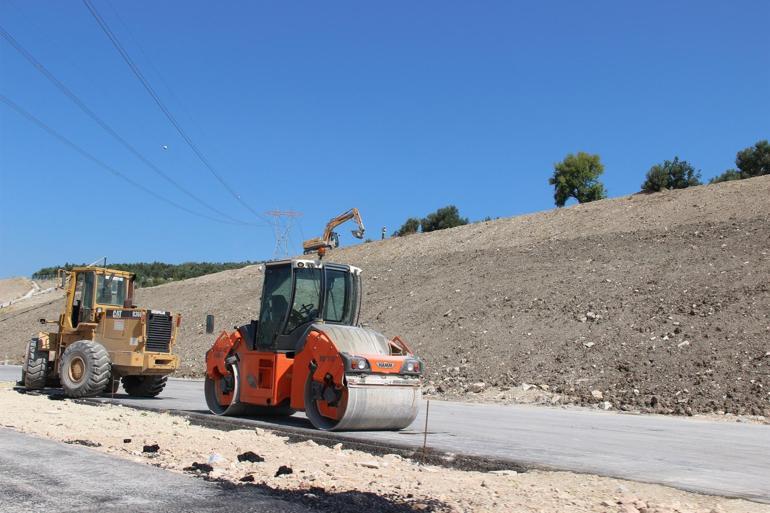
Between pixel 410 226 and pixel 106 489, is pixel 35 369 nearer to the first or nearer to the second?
pixel 106 489

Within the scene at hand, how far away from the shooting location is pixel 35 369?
17.9 meters

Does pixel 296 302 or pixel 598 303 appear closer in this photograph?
pixel 296 302

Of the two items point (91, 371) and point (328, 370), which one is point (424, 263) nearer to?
point (91, 371)

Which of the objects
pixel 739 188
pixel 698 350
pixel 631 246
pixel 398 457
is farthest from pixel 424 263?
pixel 398 457

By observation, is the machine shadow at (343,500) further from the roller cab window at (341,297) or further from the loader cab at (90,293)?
the loader cab at (90,293)

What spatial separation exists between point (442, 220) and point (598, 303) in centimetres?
3662

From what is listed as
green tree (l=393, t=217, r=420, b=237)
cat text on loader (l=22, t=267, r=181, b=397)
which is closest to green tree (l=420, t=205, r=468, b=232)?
green tree (l=393, t=217, r=420, b=237)

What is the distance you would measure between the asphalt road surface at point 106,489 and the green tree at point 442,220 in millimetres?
56276

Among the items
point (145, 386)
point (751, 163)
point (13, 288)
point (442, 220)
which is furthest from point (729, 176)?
point (13, 288)

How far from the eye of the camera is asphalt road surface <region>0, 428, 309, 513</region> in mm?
6121

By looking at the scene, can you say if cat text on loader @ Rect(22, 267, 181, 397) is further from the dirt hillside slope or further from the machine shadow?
the machine shadow

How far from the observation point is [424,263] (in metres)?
43.8

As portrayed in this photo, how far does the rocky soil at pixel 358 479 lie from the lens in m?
6.57

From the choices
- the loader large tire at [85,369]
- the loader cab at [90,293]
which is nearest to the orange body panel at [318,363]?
the loader large tire at [85,369]
